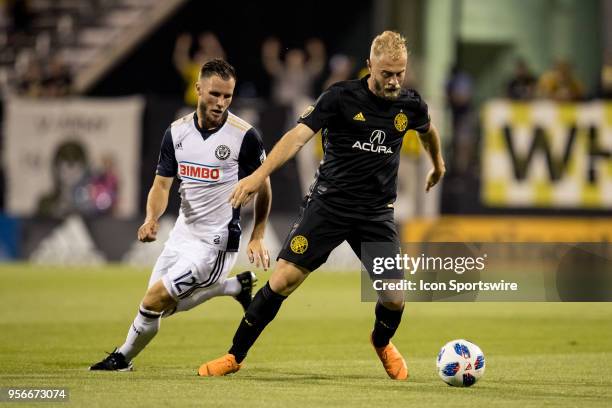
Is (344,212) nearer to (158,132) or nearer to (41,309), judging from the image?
(41,309)

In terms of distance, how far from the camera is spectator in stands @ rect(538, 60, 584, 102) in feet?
69.6

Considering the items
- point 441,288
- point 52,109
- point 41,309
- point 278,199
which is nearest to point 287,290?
point 441,288

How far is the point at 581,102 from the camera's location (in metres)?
20.8

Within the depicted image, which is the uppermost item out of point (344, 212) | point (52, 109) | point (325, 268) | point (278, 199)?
point (344, 212)

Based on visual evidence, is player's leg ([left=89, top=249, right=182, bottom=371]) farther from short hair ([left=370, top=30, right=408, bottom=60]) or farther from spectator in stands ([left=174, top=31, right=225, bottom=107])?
spectator in stands ([left=174, top=31, right=225, bottom=107])

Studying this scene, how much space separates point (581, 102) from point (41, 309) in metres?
10.3

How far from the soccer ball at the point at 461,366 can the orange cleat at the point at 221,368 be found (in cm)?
146

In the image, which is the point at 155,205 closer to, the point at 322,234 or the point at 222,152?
the point at 222,152

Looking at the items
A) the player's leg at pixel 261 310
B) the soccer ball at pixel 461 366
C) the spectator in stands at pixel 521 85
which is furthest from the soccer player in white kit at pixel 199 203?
the spectator in stands at pixel 521 85

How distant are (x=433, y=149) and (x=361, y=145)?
801 millimetres

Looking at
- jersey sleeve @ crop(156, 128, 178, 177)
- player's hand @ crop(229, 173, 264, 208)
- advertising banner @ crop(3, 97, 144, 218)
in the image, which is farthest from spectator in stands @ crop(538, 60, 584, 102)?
player's hand @ crop(229, 173, 264, 208)

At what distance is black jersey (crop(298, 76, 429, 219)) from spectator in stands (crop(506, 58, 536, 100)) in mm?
13271

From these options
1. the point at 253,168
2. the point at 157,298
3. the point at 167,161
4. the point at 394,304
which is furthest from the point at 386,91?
the point at 157,298

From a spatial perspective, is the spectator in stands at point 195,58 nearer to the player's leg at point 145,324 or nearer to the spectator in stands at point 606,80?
the spectator in stands at point 606,80
